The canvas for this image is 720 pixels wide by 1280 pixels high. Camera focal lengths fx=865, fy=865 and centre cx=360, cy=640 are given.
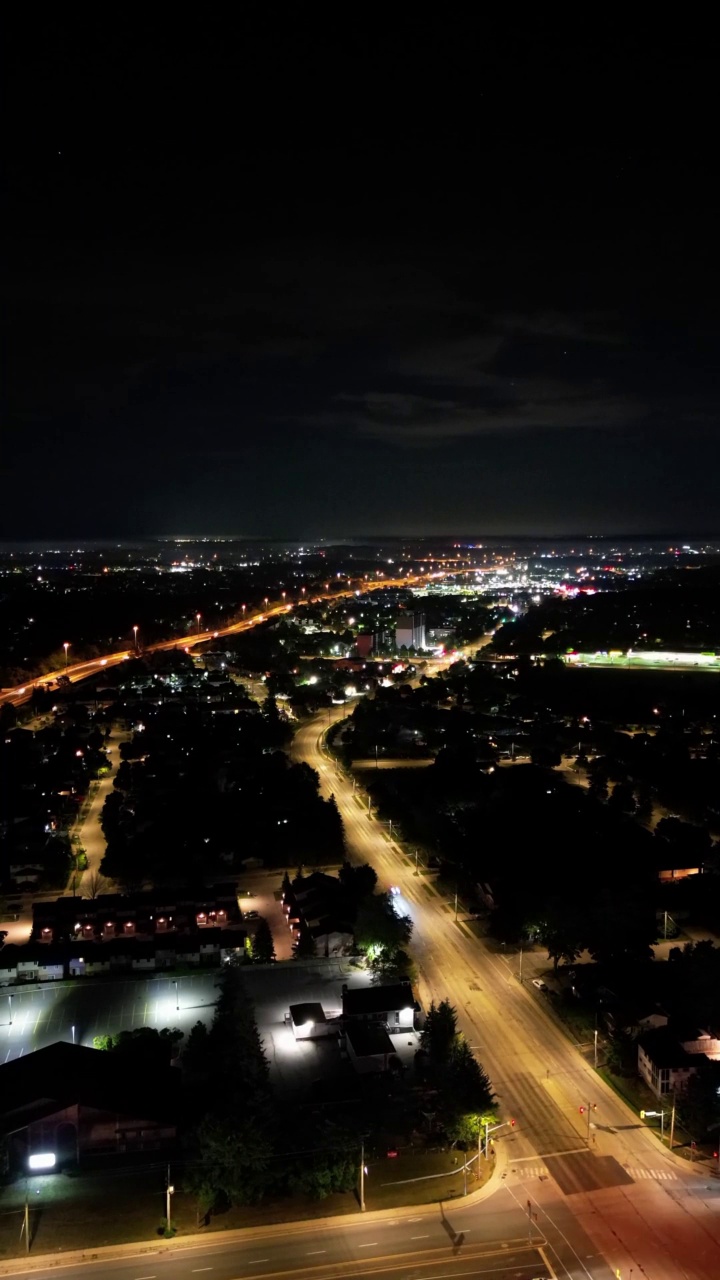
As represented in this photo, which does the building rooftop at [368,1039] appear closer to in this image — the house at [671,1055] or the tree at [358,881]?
the house at [671,1055]

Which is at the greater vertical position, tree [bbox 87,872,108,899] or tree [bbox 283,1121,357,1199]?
tree [bbox 283,1121,357,1199]

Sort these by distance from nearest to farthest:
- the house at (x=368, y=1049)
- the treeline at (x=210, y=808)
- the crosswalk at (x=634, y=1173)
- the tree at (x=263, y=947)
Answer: the crosswalk at (x=634, y=1173) < the house at (x=368, y=1049) < the tree at (x=263, y=947) < the treeline at (x=210, y=808)

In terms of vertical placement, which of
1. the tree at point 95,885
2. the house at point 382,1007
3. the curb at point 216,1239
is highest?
the house at point 382,1007

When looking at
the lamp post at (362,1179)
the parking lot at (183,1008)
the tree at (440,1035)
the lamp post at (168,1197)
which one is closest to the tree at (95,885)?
the parking lot at (183,1008)

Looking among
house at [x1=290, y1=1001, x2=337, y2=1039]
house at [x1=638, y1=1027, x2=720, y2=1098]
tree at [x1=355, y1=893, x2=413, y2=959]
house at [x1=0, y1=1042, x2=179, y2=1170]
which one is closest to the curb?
house at [x1=0, y1=1042, x2=179, y2=1170]

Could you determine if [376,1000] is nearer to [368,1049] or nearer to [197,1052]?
[368,1049]

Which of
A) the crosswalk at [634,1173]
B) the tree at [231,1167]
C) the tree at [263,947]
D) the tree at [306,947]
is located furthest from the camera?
the tree at [306,947]

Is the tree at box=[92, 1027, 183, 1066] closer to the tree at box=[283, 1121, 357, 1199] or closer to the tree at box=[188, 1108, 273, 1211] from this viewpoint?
the tree at box=[188, 1108, 273, 1211]

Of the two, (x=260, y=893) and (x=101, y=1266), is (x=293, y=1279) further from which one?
(x=260, y=893)
